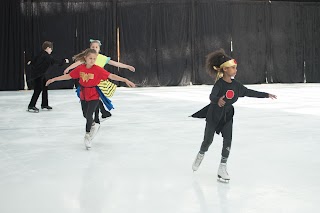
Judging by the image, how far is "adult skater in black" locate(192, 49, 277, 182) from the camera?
12.5ft

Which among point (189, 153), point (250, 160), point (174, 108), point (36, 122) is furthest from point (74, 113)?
point (250, 160)

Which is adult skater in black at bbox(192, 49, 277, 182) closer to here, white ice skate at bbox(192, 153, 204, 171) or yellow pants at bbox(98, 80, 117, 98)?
white ice skate at bbox(192, 153, 204, 171)

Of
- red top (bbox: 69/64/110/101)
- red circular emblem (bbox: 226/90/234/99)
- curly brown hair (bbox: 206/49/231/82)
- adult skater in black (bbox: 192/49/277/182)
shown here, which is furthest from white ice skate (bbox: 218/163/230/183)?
red top (bbox: 69/64/110/101)

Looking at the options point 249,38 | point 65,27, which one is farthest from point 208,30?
point 65,27

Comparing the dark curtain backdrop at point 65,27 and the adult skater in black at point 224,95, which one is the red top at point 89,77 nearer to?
the adult skater in black at point 224,95

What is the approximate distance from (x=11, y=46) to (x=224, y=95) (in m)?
12.1

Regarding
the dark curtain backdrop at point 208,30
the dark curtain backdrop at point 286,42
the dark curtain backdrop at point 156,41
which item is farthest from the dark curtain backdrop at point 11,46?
the dark curtain backdrop at point 286,42

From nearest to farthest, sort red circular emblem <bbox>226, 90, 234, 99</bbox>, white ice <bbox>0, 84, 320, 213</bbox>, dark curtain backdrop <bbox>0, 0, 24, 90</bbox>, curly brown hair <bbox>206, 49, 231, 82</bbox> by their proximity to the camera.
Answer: white ice <bbox>0, 84, 320, 213</bbox> → red circular emblem <bbox>226, 90, 234, 99</bbox> → curly brown hair <bbox>206, 49, 231, 82</bbox> → dark curtain backdrop <bbox>0, 0, 24, 90</bbox>

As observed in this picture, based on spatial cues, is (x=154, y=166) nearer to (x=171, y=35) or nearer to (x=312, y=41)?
(x=171, y=35)

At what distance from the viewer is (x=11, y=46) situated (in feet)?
48.7

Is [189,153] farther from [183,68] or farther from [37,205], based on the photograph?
[183,68]

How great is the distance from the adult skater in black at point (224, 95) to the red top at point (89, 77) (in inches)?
65.6

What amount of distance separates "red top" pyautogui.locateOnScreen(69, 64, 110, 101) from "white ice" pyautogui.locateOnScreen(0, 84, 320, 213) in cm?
58

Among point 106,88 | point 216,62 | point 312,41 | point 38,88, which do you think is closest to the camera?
point 216,62
